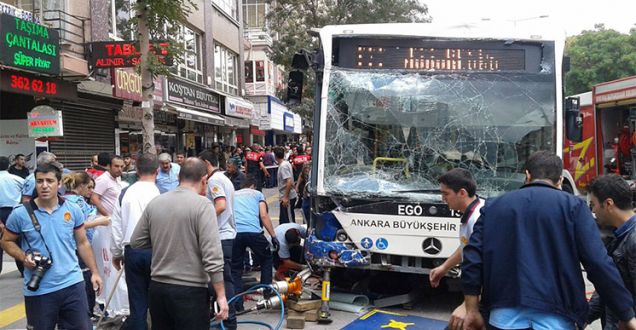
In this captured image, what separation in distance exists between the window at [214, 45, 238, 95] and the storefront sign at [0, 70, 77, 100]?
12818mm

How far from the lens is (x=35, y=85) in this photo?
11.4 m

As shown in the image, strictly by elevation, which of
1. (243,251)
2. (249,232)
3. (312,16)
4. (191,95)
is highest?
(312,16)

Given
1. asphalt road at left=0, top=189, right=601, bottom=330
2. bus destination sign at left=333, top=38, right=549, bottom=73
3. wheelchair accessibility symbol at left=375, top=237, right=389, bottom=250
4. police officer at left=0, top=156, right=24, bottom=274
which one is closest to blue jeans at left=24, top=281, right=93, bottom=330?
asphalt road at left=0, top=189, right=601, bottom=330

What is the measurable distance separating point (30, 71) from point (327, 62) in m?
7.05

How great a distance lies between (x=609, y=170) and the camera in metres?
14.9

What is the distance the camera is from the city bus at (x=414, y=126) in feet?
19.7

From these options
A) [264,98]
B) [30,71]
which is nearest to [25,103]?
[30,71]

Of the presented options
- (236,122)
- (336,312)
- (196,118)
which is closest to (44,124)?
(336,312)

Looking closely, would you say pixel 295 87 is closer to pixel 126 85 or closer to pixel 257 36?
pixel 126 85

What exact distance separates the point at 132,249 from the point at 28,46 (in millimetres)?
7320

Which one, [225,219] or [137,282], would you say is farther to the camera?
[225,219]

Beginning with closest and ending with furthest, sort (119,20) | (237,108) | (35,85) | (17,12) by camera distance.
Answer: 1. (35,85)
2. (17,12)
3. (119,20)
4. (237,108)

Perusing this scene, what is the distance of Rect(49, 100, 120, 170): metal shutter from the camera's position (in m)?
13.8

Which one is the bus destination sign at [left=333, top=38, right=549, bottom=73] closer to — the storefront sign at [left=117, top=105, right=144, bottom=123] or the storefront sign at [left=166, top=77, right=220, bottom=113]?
the storefront sign at [left=166, top=77, right=220, bottom=113]
